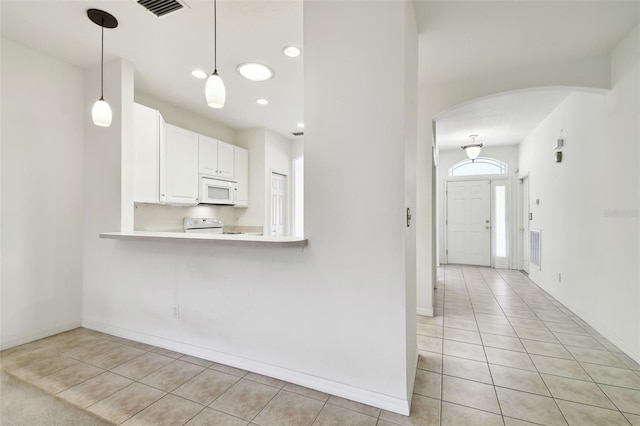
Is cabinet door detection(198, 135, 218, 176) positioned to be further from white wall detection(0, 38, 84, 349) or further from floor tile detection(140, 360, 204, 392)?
floor tile detection(140, 360, 204, 392)

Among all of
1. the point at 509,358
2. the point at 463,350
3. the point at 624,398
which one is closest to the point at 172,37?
the point at 463,350

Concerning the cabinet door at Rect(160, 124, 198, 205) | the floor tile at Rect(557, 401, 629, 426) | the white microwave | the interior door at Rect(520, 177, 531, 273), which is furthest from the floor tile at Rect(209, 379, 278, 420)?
the interior door at Rect(520, 177, 531, 273)

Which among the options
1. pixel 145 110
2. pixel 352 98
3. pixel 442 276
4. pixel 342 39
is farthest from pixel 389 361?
pixel 442 276

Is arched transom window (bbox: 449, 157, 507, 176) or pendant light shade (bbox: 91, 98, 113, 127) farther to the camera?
arched transom window (bbox: 449, 157, 507, 176)

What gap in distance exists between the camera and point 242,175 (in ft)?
17.4

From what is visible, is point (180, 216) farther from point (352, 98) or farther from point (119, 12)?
point (352, 98)

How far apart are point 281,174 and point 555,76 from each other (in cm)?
437

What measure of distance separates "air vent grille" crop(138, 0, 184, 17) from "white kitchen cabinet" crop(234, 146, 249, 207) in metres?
2.85

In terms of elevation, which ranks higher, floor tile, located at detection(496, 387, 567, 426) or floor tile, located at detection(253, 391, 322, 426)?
floor tile, located at detection(253, 391, 322, 426)

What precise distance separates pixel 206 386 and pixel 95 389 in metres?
0.75

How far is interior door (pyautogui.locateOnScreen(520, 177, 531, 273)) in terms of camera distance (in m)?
5.95

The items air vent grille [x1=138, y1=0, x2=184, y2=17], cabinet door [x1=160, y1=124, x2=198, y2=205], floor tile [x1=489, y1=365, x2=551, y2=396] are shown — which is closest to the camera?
floor tile [x1=489, y1=365, x2=551, y2=396]

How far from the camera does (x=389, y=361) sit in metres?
1.81

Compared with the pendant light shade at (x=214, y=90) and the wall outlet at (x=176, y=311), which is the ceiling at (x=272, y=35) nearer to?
the pendant light shade at (x=214, y=90)
